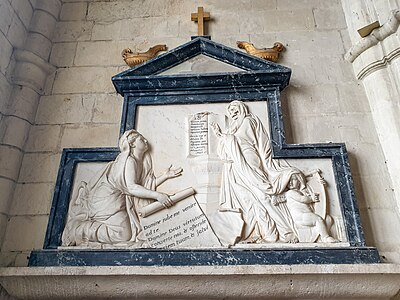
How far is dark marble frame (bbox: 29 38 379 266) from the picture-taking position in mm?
2020

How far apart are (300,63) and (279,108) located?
1.64ft

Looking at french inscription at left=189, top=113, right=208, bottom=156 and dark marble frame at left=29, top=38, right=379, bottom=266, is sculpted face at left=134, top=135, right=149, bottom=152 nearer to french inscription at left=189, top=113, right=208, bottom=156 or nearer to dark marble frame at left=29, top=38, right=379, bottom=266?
Answer: dark marble frame at left=29, top=38, right=379, bottom=266

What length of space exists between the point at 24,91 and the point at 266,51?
5.47 ft

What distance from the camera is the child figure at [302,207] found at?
2.09 meters

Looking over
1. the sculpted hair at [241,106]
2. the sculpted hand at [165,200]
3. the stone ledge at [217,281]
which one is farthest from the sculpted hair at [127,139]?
the stone ledge at [217,281]

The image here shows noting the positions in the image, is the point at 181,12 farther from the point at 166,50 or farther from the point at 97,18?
the point at 97,18

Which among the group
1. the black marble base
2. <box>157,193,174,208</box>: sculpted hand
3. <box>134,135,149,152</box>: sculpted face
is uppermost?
<box>134,135,149,152</box>: sculpted face

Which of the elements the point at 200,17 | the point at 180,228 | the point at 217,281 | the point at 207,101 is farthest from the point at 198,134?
the point at 200,17

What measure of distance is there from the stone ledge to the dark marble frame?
8cm

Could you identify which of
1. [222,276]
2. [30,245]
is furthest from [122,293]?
[30,245]

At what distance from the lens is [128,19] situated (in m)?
3.10

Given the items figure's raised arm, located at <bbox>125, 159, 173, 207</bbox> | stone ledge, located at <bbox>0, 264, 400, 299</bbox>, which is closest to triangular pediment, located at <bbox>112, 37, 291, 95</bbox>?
figure's raised arm, located at <bbox>125, 159, 173, 207</bbox>

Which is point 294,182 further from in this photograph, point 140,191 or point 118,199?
point 118,199

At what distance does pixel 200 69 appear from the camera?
2.71m
